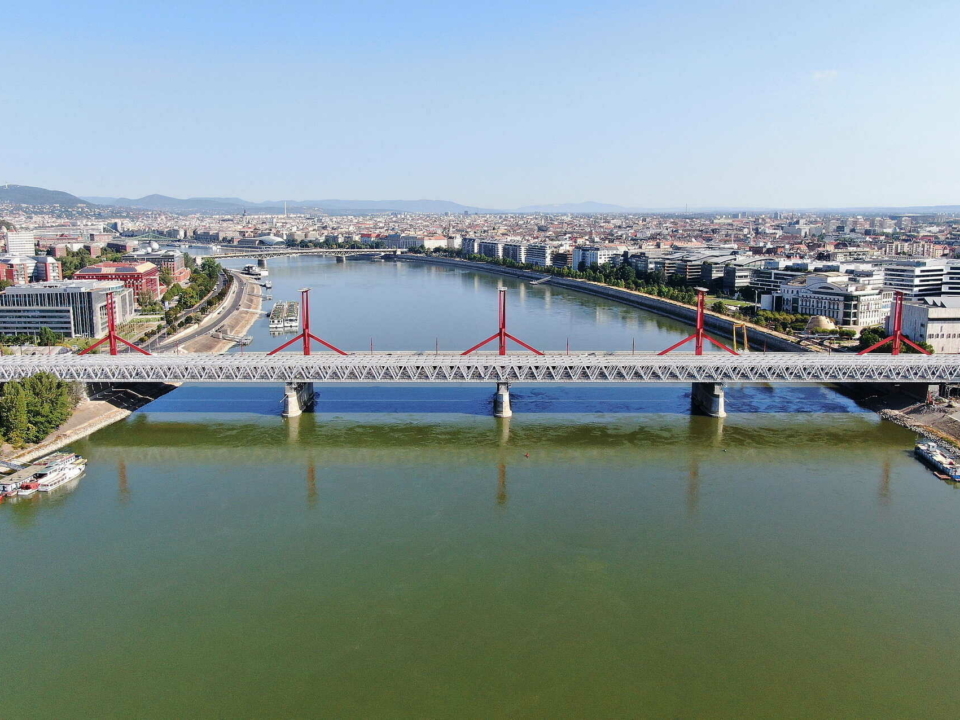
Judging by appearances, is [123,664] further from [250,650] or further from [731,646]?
[731,646]

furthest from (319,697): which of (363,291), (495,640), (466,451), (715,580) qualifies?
(363,291)

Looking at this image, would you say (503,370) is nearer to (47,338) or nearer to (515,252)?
(47,338)

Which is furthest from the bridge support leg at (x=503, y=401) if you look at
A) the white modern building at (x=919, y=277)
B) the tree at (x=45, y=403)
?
the white modern building at (x=919, y=277)

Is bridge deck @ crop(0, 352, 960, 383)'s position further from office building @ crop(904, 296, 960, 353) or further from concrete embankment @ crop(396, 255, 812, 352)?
concrete embankment @ crop(396, 255, 812, 352)

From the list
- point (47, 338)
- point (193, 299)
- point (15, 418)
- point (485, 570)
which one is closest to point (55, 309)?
point (47, 338)

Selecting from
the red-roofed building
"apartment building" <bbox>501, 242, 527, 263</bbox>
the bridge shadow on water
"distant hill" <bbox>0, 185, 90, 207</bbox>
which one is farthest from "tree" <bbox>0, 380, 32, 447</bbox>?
"distant hill" <bbox>0, 185, 90, 207</bbox>

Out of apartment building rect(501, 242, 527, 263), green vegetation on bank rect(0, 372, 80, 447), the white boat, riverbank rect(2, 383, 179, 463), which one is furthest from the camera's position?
apartment building rect(501, 242, 527, 263)
